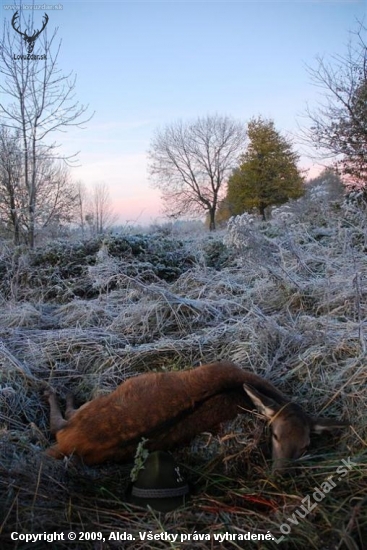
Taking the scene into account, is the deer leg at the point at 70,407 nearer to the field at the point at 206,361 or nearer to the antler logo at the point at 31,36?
the field at the point at 206,361

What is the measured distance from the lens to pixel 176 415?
3268 millimetres

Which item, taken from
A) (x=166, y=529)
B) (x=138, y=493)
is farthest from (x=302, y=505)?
(x=138, y=493)

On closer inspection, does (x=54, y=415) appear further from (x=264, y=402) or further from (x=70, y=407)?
(x=264, y=402)

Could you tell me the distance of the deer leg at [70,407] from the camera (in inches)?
149

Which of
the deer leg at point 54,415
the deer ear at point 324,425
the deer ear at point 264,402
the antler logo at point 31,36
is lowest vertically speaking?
the deer leg at point 54,415

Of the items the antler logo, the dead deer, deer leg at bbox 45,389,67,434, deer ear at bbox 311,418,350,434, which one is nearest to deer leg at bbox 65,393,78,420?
deer leg at bbox 45,389,67,434

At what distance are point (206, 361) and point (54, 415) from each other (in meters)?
1.35

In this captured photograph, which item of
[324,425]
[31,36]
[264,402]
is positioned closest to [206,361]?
[264,402]

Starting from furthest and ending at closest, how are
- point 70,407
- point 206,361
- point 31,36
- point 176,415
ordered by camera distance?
point 31,36, point 206,361, point 70,407, point 176,415

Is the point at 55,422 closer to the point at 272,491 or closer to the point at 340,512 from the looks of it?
the point at 272,491

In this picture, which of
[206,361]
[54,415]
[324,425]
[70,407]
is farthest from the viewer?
[206,361]

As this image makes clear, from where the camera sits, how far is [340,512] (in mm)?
2596

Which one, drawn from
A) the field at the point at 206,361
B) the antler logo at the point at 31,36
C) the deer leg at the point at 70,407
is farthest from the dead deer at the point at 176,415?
the antler logo at the point at 31,36

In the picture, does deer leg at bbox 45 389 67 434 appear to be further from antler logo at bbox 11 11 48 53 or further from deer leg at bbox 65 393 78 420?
antler logo at bbox 11 11 48 53
